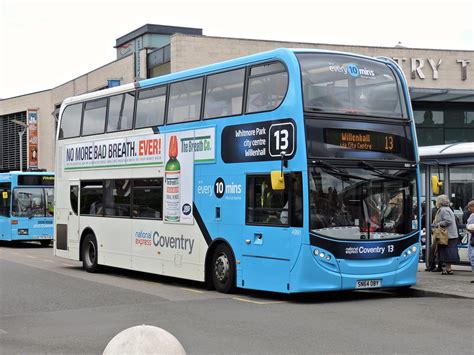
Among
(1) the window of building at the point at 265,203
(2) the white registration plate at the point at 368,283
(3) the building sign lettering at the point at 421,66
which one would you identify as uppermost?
(3) the building sign lettering at the point at 421,66

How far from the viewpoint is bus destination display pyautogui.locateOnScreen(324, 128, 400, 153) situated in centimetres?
1252

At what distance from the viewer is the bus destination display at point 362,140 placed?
12516 millimetres

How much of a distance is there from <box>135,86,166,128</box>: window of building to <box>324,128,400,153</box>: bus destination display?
4634mm

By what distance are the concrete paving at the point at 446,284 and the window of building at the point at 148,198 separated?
18.3 feet

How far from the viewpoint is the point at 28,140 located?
2336 inches

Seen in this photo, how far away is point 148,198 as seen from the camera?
643 inches

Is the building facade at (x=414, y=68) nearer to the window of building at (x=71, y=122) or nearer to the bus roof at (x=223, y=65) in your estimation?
the window of building at (x=71, y=122)

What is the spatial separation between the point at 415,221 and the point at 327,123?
8.48 ft

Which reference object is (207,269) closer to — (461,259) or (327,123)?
(327,123)

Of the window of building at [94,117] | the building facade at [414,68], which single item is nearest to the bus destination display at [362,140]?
the window of building at [94,117]

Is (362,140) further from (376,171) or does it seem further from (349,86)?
(349,86)

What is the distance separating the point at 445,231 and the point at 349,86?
14.9 feet

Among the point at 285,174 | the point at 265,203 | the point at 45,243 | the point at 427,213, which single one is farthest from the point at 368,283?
the point at 45,243

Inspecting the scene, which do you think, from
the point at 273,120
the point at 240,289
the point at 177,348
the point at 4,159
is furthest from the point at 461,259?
the point at 4,159
